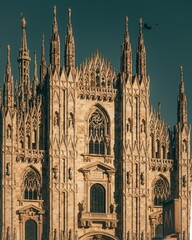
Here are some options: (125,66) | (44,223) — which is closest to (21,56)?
(125,66)

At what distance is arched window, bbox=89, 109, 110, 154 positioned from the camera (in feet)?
326

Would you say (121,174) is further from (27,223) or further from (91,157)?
(27,223)

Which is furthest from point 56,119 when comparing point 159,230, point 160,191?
point 159,230

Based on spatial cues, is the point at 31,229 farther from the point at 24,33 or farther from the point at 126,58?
the point at 24,33

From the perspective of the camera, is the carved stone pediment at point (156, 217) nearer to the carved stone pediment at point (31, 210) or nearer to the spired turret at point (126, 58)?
the carved stone pediment at point (31, 210)

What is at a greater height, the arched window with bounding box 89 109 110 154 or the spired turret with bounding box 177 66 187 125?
the spired turret with bounding box 177 66 187 125

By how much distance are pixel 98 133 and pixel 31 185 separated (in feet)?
24.7

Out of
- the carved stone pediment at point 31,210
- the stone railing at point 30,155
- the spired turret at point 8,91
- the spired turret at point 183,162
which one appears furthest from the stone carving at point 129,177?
the spired turret at point 8,91

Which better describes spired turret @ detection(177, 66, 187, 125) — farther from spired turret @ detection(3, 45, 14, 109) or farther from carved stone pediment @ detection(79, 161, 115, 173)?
spired turret @ detection(3, 45, 14, 109)

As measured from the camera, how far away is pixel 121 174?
326ft

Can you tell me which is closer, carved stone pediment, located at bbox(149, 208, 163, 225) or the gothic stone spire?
carved stone pediment, located at bbox(149, 208, 163, 225)

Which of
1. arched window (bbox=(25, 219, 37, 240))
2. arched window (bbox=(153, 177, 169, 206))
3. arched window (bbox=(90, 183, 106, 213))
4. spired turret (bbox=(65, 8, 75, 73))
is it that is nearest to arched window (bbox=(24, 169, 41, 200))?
arched window (bbox=(25, 219, 37, 240))

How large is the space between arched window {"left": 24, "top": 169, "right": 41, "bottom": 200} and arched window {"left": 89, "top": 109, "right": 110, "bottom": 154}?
544 centimetres

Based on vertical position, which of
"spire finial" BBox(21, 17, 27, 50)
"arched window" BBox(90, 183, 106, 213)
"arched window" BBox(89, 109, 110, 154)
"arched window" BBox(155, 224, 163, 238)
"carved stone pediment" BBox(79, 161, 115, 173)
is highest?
"spire finial" BBox(21, 17, 27, 50)
